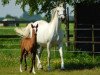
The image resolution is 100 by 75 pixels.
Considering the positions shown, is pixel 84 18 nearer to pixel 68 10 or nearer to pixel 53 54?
pixel 68 10

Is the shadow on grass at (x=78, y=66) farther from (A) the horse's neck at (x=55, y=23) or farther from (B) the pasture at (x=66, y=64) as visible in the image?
(A) the horse's neck at (x=55, y=23)

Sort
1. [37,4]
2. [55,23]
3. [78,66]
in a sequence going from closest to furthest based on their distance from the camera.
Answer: [55,23]
[78,66]
[37,4]

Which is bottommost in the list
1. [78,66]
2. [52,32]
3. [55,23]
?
[78,66]

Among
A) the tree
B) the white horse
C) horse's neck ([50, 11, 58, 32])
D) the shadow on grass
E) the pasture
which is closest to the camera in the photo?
the pasture

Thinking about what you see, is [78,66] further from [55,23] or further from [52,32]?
[55,23]

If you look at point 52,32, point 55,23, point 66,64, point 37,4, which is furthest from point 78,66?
point 37,4

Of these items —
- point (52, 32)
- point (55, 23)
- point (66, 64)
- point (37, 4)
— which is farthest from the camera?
point (37, 4)

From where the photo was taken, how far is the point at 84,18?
20.8 m

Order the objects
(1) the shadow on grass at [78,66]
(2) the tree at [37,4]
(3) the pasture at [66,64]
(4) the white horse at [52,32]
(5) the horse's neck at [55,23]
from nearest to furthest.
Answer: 1. (3) the pasture at [66,64]
2. (4) the white horse at [52,32]
3. (5) the horse's neck at [55,23]
4. (1) the shadow on grass at [78,66]
5. (2) the tree at [37,4]

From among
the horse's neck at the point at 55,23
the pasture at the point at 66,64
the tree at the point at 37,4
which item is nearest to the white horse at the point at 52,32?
the horse's neck at the point at 55,23

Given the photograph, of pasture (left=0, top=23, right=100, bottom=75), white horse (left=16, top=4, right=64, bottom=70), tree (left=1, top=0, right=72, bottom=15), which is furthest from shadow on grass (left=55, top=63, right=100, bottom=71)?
tree (left=1, top=0, right=72, bottom=15)

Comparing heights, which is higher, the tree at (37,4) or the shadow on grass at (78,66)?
the tree at (37,4)

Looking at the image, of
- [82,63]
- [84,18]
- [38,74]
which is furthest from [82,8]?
[38,74]

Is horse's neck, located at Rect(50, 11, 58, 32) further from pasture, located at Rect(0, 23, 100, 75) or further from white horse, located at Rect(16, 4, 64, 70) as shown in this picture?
pasture, located at Rect(0, 23, 100, 75)
